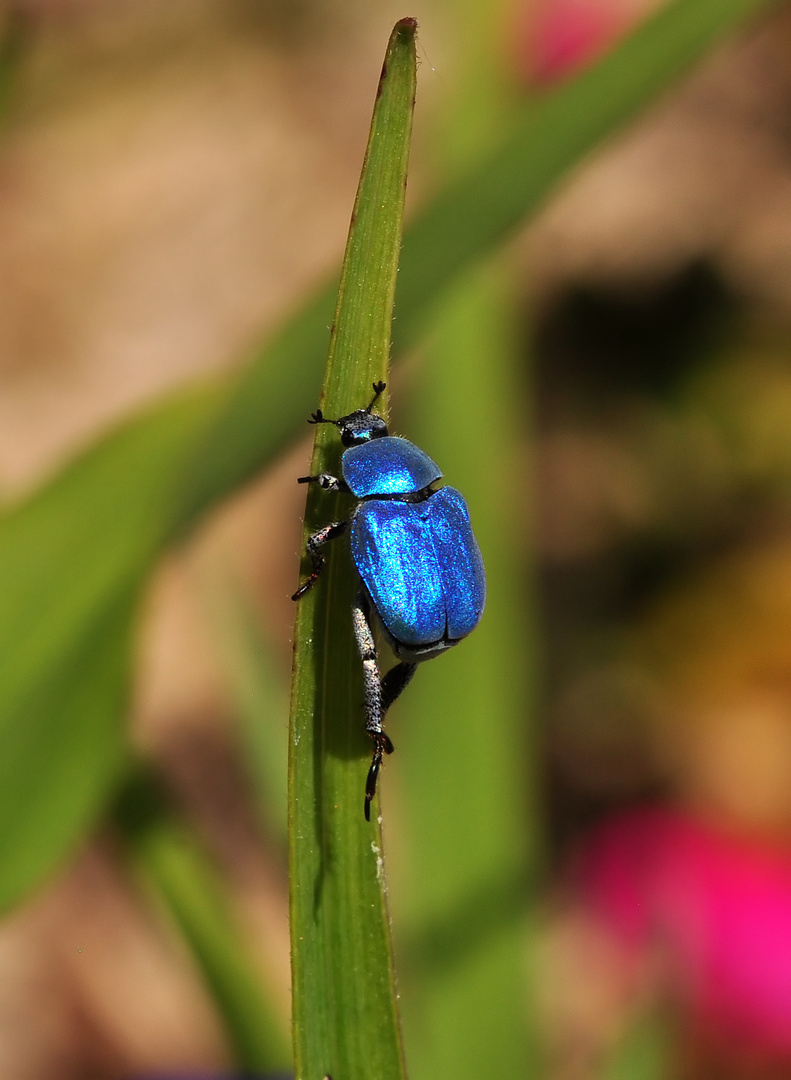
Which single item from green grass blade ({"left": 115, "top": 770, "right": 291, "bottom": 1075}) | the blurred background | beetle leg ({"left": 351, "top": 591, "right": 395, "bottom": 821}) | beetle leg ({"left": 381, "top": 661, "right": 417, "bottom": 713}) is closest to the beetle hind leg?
beetle leg ({"left": 351, "top": 591, "right": 395, "bottom": 821})

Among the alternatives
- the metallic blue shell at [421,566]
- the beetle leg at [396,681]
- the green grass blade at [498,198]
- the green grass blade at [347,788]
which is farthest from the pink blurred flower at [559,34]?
the green grass blade at [347,788]

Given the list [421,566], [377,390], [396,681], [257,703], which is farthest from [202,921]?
[377,390]

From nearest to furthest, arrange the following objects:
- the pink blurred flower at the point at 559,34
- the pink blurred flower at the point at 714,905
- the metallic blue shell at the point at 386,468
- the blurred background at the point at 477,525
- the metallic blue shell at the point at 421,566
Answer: the metallic blue shell at the point at 421,566, the metallic blue shell at the point at 386,468, the blurred background at the point at 477,525, the pink blurred flower at the point at 714,905, the pink blurred flower at the point at 559,34

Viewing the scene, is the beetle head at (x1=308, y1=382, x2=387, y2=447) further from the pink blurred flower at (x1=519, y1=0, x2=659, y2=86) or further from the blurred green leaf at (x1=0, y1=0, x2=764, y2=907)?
the pink blurred flower at (x1=519, y1=0, x2=659, y2=86)

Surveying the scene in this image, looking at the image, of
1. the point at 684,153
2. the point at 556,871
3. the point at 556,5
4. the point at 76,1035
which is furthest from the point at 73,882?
the point at 684,153

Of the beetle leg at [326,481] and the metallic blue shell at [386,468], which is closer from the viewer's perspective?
the beetle leg at [326,481]

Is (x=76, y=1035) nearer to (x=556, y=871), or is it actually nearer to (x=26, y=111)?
(x=556, y=871)

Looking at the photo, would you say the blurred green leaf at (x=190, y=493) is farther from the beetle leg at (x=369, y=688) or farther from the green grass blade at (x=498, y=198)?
the beetle leg at (x=369, y=688)
